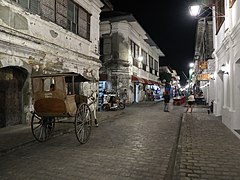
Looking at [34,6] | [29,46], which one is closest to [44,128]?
[29,46]

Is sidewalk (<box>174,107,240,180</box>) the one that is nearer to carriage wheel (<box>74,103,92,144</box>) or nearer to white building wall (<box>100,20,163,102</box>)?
carriage wheel (<box>74,103,92,144</box>)

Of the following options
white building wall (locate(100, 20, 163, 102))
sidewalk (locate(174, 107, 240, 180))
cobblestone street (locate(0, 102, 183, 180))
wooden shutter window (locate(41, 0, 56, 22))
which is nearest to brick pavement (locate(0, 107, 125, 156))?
cobblestone street (locate(0, 102, 183, 180))

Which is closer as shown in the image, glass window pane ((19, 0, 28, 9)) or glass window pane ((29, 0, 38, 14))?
glass window pane ((19, 0, 28, 9))

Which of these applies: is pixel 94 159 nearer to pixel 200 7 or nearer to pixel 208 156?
pixel 208 156

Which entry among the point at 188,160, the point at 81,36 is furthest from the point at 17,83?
the point at 188,160

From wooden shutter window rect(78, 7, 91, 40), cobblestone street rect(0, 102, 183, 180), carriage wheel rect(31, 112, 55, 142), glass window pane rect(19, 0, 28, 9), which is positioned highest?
wooden shutter window rect(78, 7, 91, 40)

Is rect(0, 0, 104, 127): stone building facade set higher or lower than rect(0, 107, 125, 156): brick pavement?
higher

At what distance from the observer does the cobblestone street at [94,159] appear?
187 inches

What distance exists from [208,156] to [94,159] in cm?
281

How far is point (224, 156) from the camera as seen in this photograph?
19.3ft

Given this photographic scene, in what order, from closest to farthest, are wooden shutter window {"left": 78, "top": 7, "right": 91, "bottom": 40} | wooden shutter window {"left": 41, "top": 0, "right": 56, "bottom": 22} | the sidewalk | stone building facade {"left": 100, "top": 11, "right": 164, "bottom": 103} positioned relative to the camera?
1. the sidewalk
2. wooden shutter window {"left": 41, "top": 0, "right": 56, "bottom": 22}
3. wooden shutter window {"left": 78, "top": 7, "right": 91, "bottom": 40}
4. stone building facade {"left": 100, "top": 11, "right": 164, "bottom": 103}

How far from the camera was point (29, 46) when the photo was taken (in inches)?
375

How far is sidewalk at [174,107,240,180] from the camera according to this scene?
15.6 ft

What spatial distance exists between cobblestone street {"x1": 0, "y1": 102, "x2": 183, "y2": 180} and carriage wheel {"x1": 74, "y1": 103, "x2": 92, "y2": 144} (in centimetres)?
25
